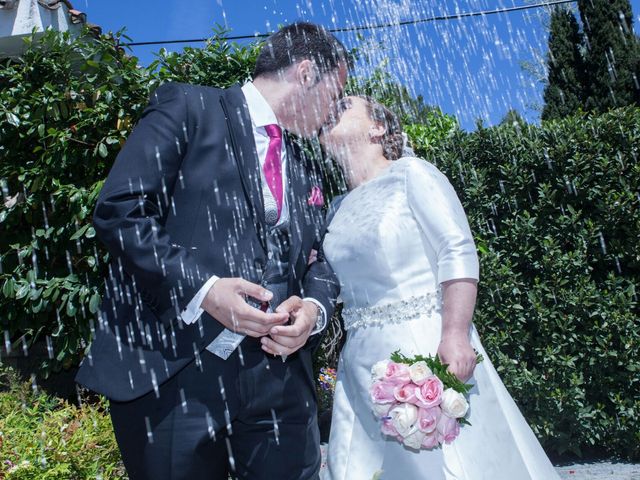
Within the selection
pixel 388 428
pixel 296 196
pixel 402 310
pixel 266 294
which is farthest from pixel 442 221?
pixel 266 294

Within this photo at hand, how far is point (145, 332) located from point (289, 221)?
653 millimetres

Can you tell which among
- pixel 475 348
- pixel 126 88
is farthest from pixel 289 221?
pixel 126 88

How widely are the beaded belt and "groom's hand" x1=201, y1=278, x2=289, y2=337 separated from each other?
0.92 meters

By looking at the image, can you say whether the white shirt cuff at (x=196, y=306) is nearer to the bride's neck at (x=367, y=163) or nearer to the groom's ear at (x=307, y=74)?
the groom's ear at (x=307, y=74)

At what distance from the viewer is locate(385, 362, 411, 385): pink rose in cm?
237

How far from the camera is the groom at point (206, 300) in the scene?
6.36ft

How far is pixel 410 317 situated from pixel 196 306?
1.12 meters

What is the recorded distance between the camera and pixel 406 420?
230cm

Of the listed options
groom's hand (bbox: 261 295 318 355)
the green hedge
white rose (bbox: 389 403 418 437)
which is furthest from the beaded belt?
the green hedge

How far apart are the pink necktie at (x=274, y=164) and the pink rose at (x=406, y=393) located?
82 cm

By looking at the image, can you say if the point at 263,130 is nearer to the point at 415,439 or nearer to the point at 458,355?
the point at 458,355

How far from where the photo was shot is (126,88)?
5.49m

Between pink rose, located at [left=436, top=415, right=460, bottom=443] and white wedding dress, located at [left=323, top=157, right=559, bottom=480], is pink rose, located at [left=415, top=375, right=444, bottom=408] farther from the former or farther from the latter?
white wedding dress, located at [left=323, top=157, right=559, bottom=480]

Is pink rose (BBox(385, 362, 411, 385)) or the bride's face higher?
the bride's face
